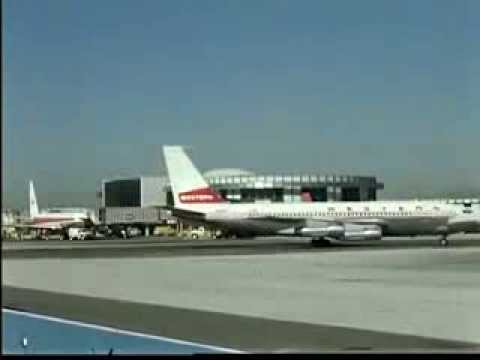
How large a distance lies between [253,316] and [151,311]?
518mm

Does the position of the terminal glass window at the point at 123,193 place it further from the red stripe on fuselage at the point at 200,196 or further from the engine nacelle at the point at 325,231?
the engine nacelle at the point at 325,231

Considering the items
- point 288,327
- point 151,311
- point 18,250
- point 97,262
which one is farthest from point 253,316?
point 18,250

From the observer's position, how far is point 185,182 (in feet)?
12.5

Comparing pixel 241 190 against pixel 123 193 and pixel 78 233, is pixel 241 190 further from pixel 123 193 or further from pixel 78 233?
pixel 78 233

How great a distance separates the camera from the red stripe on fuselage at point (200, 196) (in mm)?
3890

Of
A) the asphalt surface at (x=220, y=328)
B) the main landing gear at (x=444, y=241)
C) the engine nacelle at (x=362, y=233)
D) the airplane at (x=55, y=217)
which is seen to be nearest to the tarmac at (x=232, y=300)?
the asphalt surface at (x=220, y=328)

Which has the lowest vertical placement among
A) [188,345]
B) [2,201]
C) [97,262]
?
[188,345]

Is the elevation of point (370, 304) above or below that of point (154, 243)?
below

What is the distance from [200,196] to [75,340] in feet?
2.99

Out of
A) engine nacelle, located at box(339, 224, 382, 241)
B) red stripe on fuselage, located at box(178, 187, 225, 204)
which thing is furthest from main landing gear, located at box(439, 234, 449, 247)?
red stripe on fuselage, located at box(178, 187, 225, 204)

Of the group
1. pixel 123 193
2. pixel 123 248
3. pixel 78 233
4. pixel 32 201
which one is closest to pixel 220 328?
pixel 123 248

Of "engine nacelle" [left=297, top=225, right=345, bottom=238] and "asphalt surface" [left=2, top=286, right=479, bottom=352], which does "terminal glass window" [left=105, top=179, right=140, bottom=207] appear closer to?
"asphalt surface" [left=2, top=286, right=479, bottom=352]

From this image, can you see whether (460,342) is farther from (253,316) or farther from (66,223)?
(66,223)

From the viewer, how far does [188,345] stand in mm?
3863
